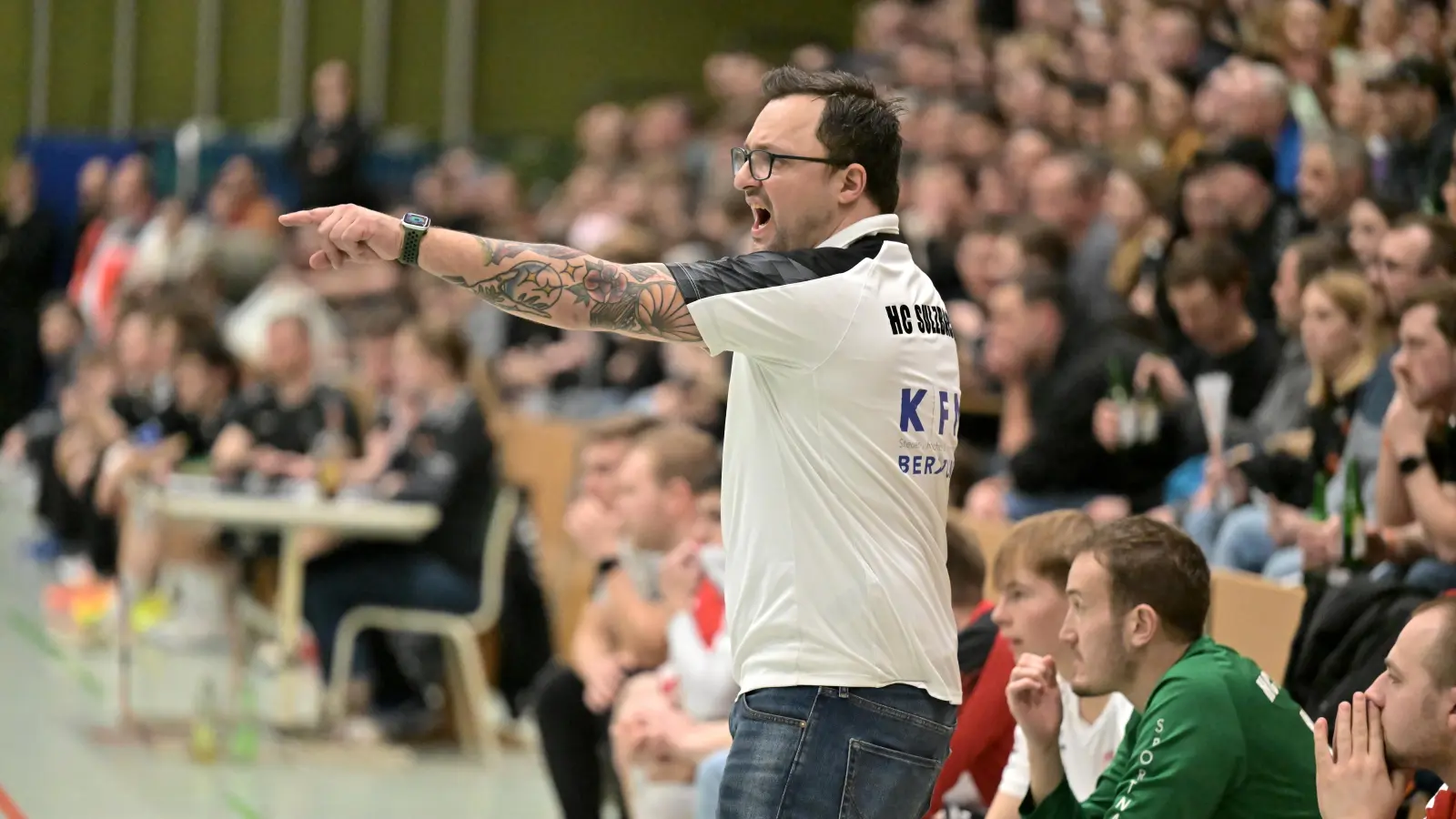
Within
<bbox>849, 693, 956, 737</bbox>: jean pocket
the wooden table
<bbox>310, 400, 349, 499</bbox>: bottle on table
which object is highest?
<bbox>849, 693, 956, 737</bbox>: jean pocket

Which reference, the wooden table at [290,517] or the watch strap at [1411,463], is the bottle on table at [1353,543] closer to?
the watch strap at [1411,463]

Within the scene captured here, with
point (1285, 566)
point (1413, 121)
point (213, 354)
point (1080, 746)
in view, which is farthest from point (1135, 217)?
point (1080, 746)

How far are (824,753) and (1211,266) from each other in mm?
4342

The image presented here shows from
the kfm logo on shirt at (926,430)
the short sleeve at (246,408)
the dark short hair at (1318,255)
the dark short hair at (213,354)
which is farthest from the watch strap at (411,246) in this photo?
the dark short hair at (213,354)

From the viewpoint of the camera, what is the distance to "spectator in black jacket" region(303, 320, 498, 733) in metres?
7.73

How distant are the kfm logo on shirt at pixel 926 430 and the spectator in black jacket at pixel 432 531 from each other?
4.90m

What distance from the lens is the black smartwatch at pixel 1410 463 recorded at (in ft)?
15.4

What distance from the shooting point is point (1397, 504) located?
4887mm

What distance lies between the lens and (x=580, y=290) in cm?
284

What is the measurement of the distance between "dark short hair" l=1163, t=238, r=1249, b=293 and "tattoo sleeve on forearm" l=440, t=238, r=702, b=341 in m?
4.29

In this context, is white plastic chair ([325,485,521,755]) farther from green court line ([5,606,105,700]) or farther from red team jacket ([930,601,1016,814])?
red team jacket ([930,601,1016,814])

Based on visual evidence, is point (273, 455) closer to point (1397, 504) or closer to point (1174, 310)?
point (1174, 310)

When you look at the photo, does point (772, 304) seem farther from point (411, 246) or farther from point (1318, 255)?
point (1318, 255)

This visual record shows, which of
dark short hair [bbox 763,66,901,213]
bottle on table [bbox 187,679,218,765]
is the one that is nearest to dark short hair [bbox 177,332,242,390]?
bottle on table [bbox 187,679,218,765]
